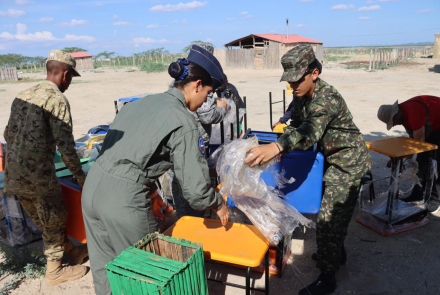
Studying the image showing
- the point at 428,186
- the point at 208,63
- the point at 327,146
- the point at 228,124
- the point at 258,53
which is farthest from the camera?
the point at 258,53

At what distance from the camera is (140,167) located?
5.78 ft

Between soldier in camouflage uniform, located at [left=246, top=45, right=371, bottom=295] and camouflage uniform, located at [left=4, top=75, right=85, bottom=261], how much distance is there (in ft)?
5.00

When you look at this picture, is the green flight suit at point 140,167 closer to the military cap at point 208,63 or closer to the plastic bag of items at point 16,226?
the military cap at point 208,63

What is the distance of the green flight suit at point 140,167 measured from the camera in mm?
1716

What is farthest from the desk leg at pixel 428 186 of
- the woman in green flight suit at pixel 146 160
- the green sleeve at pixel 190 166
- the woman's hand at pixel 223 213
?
the green sleeve at pixel 190 166

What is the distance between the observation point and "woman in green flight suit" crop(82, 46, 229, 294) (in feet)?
5.64

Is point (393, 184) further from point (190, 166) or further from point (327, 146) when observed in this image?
point (190, 166)

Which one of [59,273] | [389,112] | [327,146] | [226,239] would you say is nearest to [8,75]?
[59,273]

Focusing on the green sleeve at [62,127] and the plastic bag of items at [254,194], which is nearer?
the plastic bag of items at [254,194]

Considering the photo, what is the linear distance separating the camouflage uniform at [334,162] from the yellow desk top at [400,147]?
77 cm

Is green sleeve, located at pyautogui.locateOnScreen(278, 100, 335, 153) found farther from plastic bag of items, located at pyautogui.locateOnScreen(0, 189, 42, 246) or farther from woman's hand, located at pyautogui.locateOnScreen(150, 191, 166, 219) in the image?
plastic bag of items, located at pyautogui.locateOnScreen(0, 189, 42, 246)

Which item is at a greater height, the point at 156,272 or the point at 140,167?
the point at 140,167

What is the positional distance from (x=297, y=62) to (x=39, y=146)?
2.07 meters

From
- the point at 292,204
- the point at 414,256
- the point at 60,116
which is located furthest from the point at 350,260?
the point at 60,116
